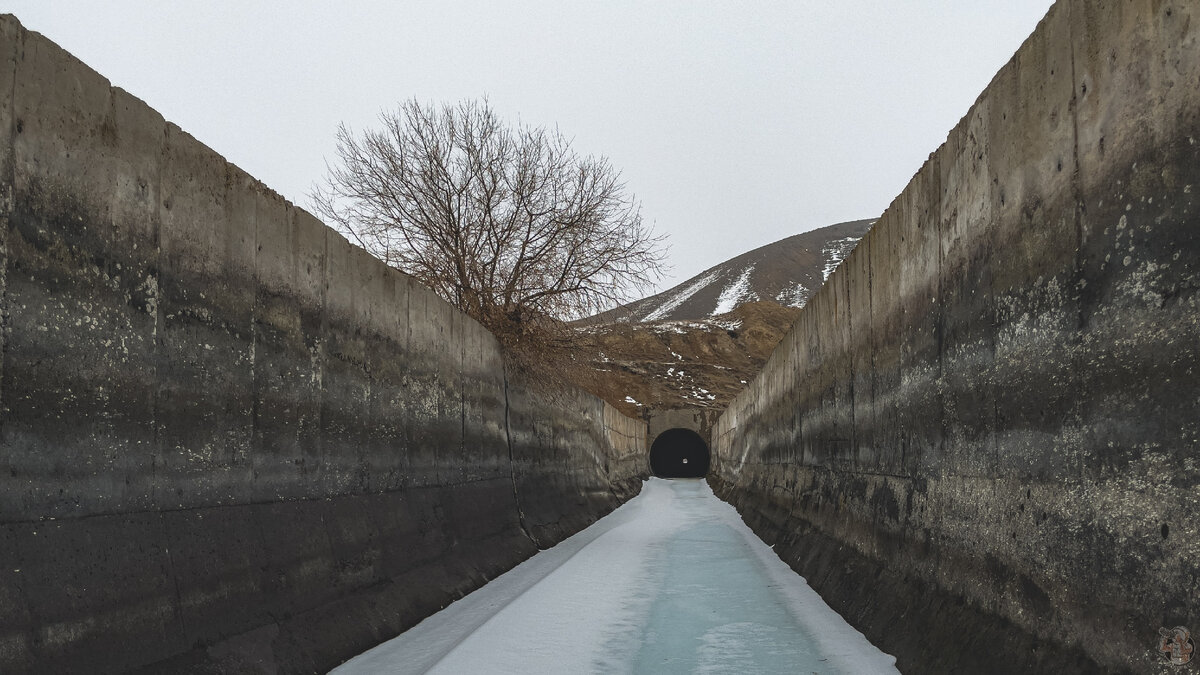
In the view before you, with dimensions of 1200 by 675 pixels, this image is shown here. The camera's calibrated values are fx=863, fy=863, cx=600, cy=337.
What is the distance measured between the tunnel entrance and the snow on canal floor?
51756mm

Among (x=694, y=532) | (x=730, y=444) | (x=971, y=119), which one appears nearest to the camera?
(x=971, y=119)

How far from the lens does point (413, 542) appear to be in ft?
22.8

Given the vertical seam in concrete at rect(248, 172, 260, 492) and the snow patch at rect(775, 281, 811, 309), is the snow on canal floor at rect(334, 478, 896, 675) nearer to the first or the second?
the vertical seam in concrete at rect(248, 172, 260, 492)

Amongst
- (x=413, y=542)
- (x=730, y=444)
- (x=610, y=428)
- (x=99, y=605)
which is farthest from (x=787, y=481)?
(x=730, y=444)

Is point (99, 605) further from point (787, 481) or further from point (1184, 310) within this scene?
point (787, 481)

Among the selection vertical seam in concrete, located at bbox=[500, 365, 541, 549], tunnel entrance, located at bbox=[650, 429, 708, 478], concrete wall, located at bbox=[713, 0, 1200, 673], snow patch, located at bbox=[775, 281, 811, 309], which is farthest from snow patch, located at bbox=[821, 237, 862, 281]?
concrete wall, located at bbox=[713, 0, 1200, 673]

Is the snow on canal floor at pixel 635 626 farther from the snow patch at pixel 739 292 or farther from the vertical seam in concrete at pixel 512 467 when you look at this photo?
the snow patch at pixel 739 292

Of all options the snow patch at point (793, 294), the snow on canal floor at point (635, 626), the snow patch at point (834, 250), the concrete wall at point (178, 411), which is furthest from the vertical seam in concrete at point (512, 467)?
the snow patch at point (834, 250)

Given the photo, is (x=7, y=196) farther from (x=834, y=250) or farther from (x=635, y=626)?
(x=834, y=250)

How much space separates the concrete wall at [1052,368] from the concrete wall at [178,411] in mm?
3433

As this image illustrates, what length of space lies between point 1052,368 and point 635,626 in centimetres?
382

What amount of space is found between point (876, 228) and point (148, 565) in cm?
575

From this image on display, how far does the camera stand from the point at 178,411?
4031 mm

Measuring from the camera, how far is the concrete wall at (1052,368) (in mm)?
2654
